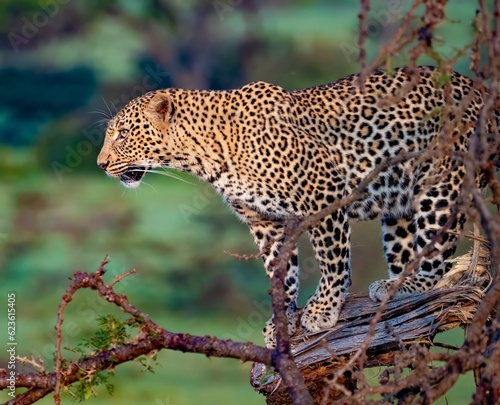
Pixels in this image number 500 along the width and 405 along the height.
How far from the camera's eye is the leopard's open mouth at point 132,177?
8406 mm

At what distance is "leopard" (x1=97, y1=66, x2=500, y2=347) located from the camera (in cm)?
800

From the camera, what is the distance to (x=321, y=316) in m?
8.01

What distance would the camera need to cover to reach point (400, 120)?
325 inches

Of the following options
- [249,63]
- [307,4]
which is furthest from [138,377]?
[307,4]

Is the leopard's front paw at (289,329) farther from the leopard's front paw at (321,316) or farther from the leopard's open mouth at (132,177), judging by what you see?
the leopard's open mouth at (132,177)

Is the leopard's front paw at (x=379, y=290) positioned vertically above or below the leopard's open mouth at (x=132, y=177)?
below

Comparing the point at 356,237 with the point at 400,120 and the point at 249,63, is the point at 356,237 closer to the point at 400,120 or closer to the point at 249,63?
the point at 249,63

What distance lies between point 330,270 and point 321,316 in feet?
1.12

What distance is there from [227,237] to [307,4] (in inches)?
119
